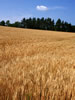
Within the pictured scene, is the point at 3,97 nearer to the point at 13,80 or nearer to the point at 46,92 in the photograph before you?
the point at 13,80

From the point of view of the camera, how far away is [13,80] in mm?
1069

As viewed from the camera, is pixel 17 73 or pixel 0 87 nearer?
pixel 0 87

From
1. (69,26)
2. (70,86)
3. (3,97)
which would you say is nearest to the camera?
(3,97)

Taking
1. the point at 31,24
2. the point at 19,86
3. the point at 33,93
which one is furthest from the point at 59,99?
the point at 31,24

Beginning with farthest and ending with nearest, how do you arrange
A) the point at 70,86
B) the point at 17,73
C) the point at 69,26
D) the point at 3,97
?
the point at 69,26
the point at 17,73
the point at 70,86
the point at 3,97

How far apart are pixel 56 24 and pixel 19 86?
54752 mm

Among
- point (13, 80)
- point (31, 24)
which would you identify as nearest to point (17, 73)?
point (13, 80)

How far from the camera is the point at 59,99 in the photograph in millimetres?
921

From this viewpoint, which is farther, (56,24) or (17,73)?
(56,24)

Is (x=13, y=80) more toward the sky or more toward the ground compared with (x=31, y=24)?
more toward the ground

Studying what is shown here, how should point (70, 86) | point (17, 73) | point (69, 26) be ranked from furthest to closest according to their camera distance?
1. point (69, 26)
2. point (17, 73)
3. point (70, 86)

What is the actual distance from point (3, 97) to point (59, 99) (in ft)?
1.35

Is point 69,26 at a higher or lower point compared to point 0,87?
higher

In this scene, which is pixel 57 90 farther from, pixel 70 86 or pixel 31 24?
pixel 31 24
